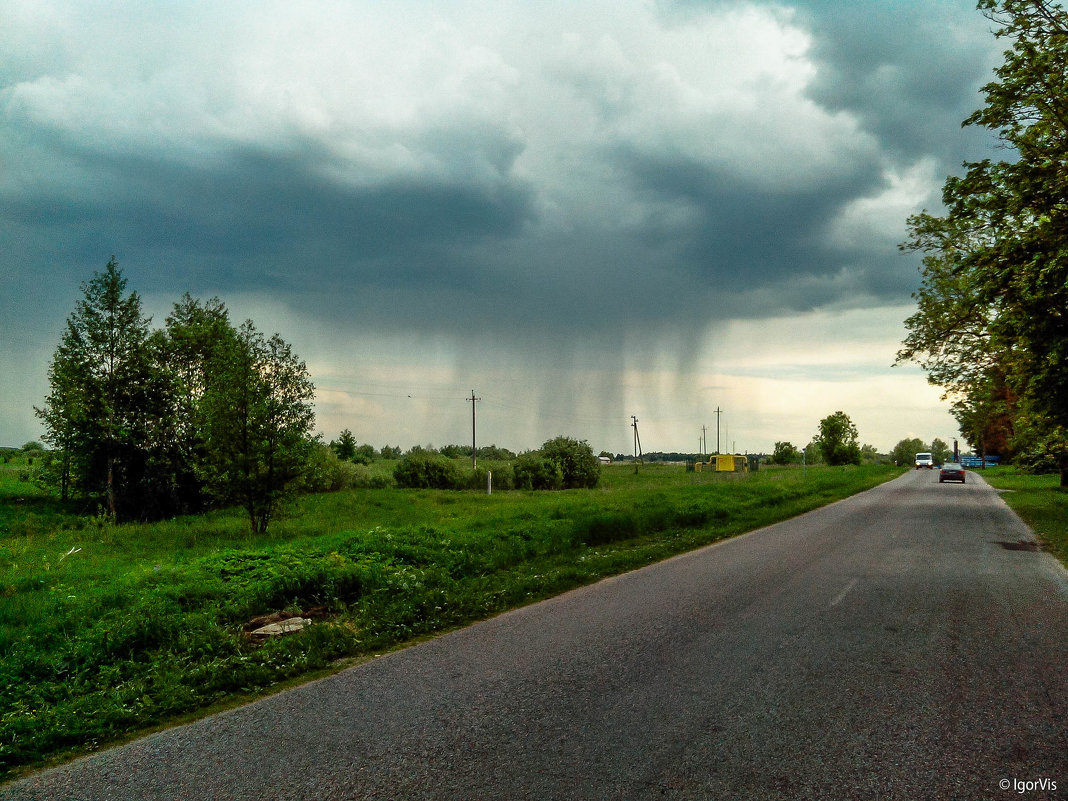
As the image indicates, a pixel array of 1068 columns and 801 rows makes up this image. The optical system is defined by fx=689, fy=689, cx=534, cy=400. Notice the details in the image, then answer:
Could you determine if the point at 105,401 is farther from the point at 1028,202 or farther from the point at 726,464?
the point at 726,464

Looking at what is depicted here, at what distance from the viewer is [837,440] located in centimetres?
11706

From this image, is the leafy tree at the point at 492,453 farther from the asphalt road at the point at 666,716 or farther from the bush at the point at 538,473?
the asphalt road at the point at 666,716

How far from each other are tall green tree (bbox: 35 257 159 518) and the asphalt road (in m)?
28.3

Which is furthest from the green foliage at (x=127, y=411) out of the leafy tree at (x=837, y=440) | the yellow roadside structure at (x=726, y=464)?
the leafy tree at (x=837, y=440)

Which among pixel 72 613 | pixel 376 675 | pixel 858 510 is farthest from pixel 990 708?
Result: pixel 858 510

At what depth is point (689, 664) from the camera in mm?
6652

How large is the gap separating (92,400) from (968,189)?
33.1 metres

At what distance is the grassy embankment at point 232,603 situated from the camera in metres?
6.14

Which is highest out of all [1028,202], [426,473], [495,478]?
[1028,202]

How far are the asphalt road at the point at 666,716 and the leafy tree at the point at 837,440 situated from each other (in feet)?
381

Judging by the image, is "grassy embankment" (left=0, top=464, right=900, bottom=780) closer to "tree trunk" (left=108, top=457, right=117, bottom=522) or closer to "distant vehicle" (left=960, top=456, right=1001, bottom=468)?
"tree trunk" (left=108, top=457, right=117, bottom=522)

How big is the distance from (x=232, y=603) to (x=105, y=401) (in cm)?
2588

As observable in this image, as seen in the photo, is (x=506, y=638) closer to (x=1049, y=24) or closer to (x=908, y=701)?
(x=908, y=701)

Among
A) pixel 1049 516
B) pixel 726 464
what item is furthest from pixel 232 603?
pixel 726 464
